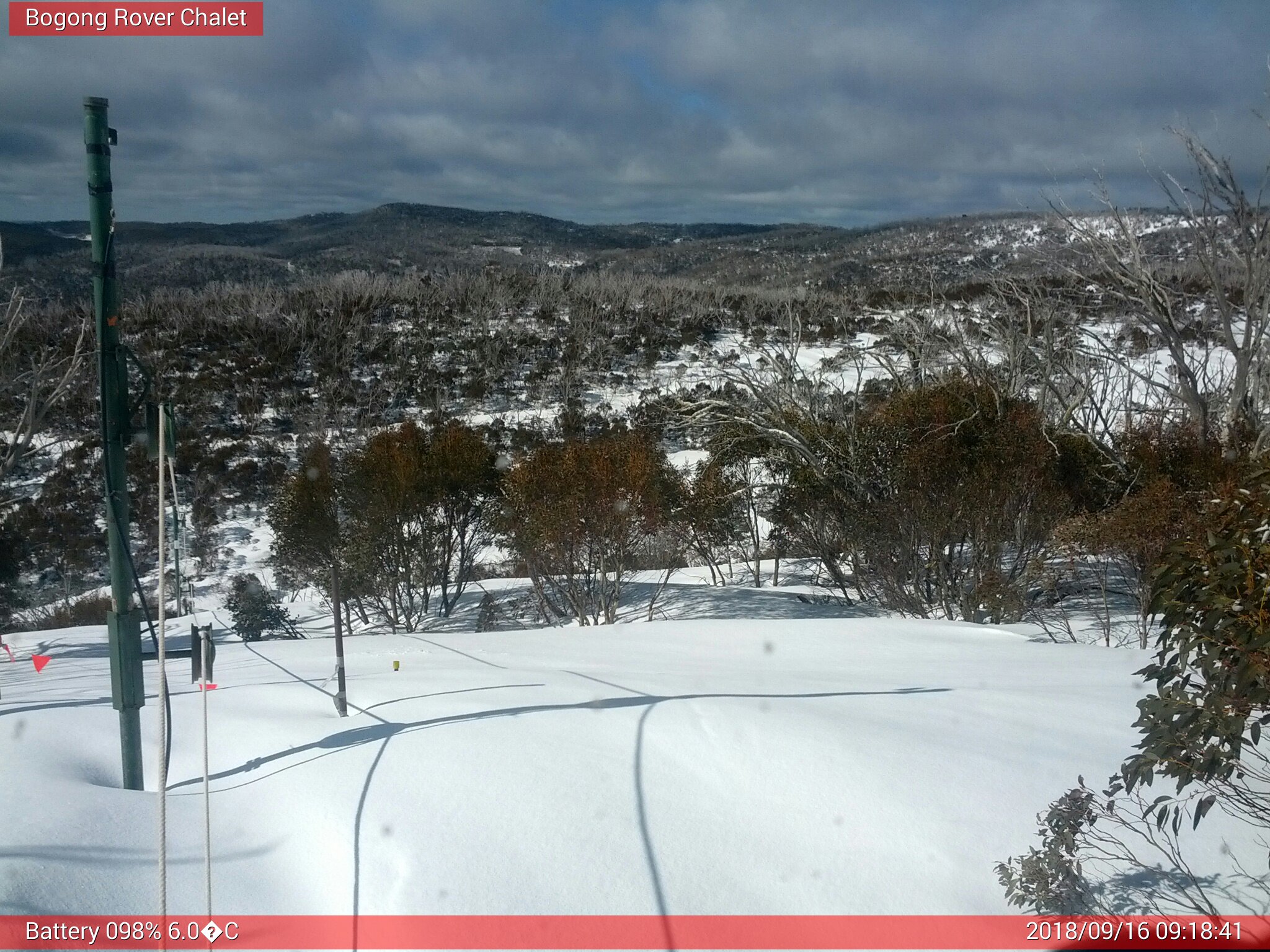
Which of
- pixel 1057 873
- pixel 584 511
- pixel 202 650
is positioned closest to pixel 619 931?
pixel 1057 873

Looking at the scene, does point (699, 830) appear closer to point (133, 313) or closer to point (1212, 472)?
point (1212, 472)

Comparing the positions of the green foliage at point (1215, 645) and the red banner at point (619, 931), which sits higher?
the green foliage at point (1215, 645)

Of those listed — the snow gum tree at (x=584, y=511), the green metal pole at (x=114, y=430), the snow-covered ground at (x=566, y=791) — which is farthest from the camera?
the snow gum tree at (x=584, y=511)

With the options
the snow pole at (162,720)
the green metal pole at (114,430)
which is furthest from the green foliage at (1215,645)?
the green metal pole at (114,430)

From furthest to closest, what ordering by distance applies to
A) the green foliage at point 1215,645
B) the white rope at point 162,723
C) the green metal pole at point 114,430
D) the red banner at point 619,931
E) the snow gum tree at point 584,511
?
the snow gum tree at point 584,511 < the green metal pole at point 114,430 < the red banner at point 619,931 < the white rope at point 162,723 < the green foliage at point 1215,645

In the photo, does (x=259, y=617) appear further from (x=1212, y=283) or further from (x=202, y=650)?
(x=1212, y=283)

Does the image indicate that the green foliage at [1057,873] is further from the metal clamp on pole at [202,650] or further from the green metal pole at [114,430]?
the green metal pole at [114,430]

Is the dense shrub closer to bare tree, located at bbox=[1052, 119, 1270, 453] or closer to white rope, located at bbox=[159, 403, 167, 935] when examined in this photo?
bare tree, located at bbox=[1052, 119, 1270, 453]

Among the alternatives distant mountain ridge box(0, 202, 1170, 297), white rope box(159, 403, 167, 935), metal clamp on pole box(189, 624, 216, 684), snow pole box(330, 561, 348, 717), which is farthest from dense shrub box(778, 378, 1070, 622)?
distant mountain ridge box(0, 202, 1170, 297)
